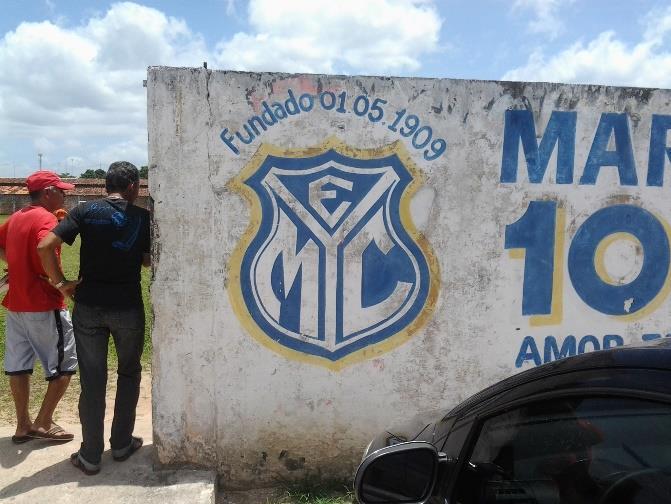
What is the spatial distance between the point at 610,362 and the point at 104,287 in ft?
9.54

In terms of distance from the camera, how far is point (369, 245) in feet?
12.3

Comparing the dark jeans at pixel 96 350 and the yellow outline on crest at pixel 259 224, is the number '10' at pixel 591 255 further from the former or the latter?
the dark jeans at pixel 96 350

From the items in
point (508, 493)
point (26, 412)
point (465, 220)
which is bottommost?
point (26, 412)

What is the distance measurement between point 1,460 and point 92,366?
3.00 feet

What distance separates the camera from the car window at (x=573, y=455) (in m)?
1.25

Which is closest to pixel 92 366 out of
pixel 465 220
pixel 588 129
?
pixel 465 220

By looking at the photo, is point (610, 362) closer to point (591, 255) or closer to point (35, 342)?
point (591, 255)

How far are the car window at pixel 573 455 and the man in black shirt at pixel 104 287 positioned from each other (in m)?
2.49

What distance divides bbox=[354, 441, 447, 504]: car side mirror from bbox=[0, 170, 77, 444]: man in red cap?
9.30ft

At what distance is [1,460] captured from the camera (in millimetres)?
3764

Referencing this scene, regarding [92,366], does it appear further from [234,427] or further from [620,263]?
[620,263]

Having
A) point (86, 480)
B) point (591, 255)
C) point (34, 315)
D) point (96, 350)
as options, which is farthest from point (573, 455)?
point (34, 315)

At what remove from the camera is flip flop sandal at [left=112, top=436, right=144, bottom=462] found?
3.74 metres

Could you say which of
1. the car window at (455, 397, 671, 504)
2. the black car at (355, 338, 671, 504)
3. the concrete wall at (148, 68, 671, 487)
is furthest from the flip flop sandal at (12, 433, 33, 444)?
the car window at (455, 397, 671, 504)
